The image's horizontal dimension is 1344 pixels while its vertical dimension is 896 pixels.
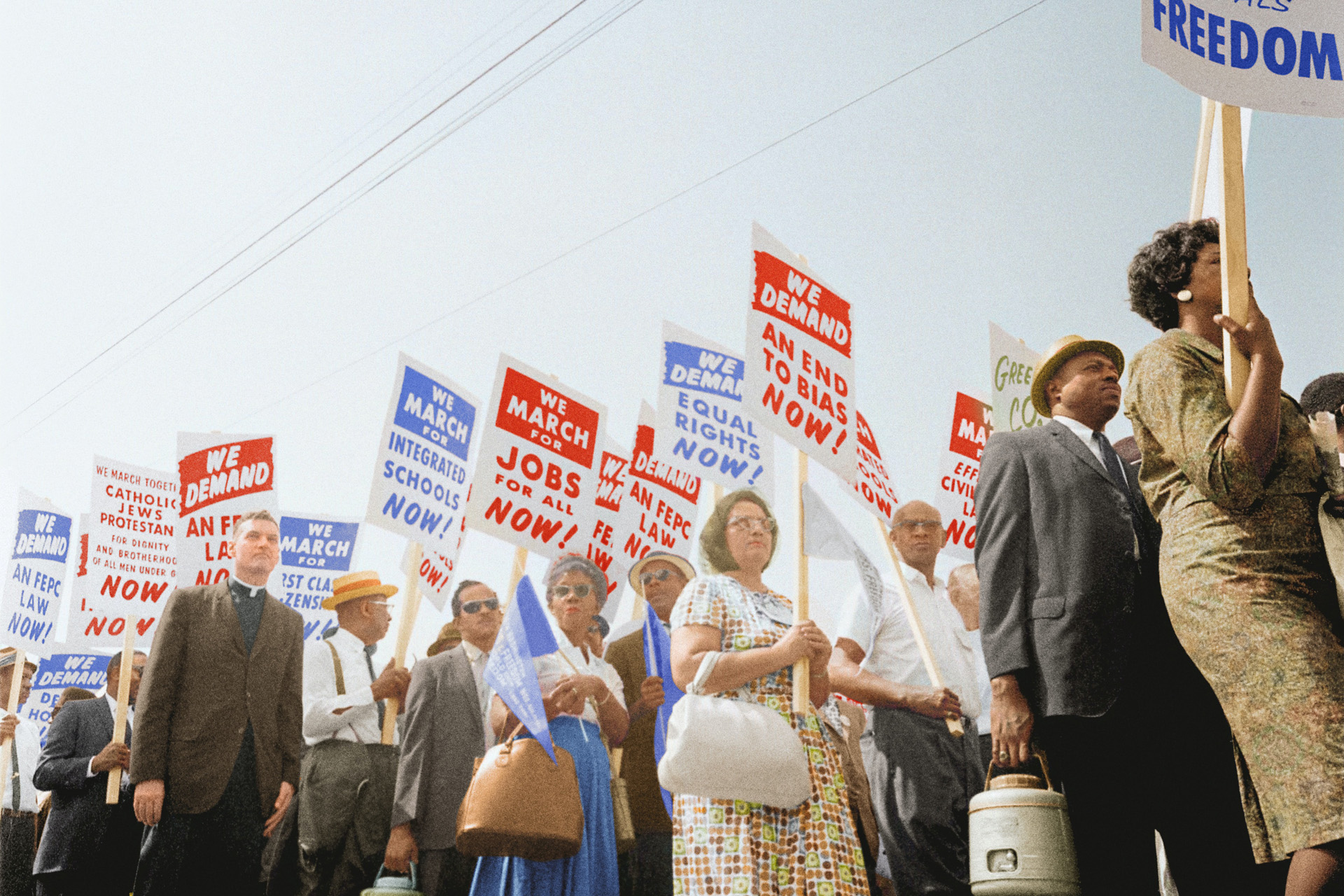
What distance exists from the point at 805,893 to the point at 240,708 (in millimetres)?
3149

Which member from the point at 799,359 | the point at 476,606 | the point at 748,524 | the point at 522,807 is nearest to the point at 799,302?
the point at 799,359

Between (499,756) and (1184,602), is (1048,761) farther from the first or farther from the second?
(499,756)

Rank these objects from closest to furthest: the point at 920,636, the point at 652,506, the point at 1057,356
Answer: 1. the point at 1057,356
2. the point at 920,636
3. the point at 652,506

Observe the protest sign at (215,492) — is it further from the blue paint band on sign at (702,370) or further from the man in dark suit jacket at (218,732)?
the blue paint band on sign at (702,370)

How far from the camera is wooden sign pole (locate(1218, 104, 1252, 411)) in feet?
10.0

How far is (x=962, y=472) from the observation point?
7980mm

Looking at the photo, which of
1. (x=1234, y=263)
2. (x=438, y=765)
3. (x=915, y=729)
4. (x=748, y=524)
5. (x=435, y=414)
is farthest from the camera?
(x=435, y=414)

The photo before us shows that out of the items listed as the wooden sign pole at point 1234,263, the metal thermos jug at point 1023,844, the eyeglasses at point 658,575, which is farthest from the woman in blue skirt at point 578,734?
the wooden sign pole at point 1234,263

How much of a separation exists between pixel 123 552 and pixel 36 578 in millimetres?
2386

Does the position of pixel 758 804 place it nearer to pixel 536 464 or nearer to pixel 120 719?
pixel 536 464

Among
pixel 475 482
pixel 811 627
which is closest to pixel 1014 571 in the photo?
pixel 811 627

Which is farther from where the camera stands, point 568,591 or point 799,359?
point 568,591

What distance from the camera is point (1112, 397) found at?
398 centimetres

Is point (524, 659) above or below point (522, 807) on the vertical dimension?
above
